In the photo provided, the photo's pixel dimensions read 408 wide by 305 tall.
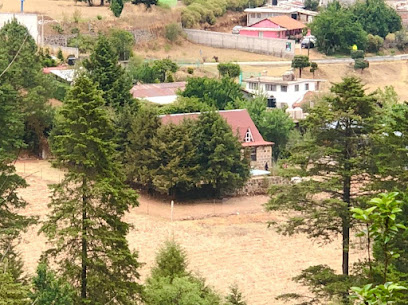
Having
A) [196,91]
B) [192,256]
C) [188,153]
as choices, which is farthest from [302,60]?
[192,256]

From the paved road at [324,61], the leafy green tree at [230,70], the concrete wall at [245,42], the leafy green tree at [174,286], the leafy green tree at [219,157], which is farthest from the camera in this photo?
the concrete wall at [245,42]

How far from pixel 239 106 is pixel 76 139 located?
25279mm

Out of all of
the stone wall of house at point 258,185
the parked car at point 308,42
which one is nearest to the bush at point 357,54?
the parked car at point 308,42

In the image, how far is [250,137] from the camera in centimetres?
4012

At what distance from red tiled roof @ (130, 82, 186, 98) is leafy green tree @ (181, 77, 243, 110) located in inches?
46.9

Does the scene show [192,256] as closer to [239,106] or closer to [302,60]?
[239,106]

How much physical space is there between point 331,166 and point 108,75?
2192 cm

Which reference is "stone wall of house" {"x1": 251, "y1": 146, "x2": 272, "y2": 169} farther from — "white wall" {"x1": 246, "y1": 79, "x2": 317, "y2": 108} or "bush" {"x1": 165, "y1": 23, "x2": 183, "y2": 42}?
"bush" {"x1": 165, "y1": 23, "x2": 183, "y2": 42}

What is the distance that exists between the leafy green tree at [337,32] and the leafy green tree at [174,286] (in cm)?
4570

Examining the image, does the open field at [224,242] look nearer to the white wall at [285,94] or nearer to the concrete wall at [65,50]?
the white wall at [285,94]

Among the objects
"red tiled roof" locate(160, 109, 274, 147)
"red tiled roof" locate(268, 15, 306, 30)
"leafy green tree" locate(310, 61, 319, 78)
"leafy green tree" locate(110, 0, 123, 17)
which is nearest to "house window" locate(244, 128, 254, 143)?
"red tiled roof" locate(160, 109, 274, 147)

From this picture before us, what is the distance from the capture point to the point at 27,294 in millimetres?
15172

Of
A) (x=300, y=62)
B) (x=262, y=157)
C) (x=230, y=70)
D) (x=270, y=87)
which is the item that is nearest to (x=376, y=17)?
(x=300, y=62)

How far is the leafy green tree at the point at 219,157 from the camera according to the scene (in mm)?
36250
